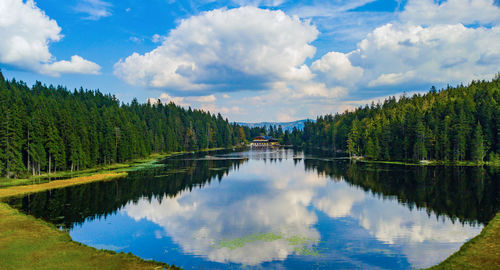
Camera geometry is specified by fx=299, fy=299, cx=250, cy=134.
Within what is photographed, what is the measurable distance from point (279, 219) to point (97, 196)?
103 ft

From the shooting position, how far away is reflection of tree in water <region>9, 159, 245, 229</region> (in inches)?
1478

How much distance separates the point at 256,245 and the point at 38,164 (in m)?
64.3

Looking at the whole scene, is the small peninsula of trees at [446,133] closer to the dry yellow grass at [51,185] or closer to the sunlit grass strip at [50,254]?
the dry yellow grass at [51,185]

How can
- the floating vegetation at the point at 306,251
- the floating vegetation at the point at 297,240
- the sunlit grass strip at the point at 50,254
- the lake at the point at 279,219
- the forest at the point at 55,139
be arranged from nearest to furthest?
the sunlit grass strip at the point at 50,254
the lake at the point at 279,219
the floating vegetation at the point at 306,251
the floating vegetation at the point at 297,240
the forest at the point at 55,139

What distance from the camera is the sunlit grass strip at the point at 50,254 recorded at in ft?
68.1

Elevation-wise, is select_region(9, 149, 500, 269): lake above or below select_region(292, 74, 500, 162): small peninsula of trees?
below

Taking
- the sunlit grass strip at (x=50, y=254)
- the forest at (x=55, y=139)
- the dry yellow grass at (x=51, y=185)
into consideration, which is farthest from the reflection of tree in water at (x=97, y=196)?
the forest at (x=55, y=139)

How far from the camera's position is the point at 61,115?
254ft

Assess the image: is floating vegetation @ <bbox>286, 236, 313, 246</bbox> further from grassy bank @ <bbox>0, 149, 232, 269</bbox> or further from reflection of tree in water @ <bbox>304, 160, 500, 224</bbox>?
reflection of tree in water @ <bbox>304, 160, 500, 224</bbox>

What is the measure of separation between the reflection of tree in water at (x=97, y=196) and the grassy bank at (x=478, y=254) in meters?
35.8

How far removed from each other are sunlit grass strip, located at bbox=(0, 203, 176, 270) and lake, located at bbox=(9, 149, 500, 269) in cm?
200

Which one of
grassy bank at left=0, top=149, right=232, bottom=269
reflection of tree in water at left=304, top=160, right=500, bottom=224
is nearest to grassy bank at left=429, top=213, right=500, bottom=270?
reflection of tree in water at left=304, top=160, right=500, bottom=224

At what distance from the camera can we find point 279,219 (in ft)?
118

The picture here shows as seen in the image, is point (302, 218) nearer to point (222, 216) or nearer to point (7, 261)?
point (222, 216)
